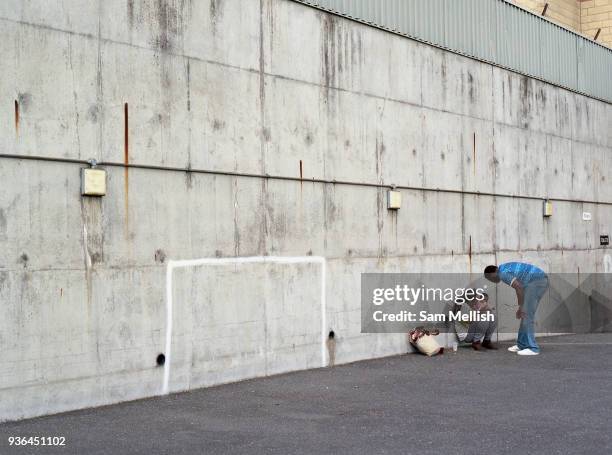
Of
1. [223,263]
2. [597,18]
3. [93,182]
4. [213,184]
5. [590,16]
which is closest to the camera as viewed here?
[93,182]

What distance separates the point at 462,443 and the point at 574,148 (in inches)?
512

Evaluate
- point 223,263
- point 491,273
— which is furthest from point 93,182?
point 491,273

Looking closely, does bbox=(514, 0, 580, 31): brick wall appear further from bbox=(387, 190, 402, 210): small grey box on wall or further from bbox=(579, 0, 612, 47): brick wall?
bbox=(387, 190, 402, 210): small grey box on wall

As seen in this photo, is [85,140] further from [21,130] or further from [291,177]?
[291,177]

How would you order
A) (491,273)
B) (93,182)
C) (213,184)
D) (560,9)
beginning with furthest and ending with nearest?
1. (560,9)
2. (491,273)
3. (213,184)
4. (93,182)

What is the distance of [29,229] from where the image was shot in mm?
8930

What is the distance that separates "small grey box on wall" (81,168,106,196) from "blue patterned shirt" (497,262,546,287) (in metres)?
6.76

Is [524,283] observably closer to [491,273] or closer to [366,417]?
[491,273]

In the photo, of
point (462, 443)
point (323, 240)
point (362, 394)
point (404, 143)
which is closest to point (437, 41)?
point (404, 143)

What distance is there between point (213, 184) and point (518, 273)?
17.5 ft

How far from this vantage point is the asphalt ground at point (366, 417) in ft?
25.2

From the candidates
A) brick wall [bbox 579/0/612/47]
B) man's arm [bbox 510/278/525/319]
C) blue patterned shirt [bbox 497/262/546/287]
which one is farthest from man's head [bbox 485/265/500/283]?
brick wall [bbox 579/0/612/47]

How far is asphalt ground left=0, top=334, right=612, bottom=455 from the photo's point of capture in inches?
303

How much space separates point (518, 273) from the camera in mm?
13984
